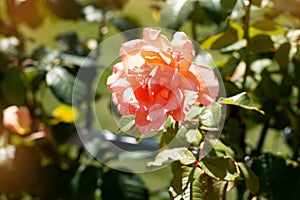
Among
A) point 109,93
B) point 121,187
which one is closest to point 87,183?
point 121,187

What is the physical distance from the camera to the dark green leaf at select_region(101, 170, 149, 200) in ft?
4.00

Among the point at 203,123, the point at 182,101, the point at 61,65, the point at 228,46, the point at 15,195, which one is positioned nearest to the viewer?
the point at 182,101

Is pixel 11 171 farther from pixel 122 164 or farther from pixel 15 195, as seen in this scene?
pixel 122 164

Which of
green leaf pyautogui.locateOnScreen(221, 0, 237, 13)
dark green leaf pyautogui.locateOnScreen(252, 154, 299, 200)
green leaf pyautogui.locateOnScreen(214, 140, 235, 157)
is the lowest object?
dark green leaf pyautogui.locateOnScreen(252, 154, 299, 200)

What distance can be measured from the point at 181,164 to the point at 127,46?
0.21m

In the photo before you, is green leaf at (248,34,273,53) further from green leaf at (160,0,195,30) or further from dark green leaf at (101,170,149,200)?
dark green leaf at (101,170,149,200)

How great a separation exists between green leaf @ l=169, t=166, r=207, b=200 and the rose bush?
112mm

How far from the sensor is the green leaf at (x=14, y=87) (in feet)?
4.16

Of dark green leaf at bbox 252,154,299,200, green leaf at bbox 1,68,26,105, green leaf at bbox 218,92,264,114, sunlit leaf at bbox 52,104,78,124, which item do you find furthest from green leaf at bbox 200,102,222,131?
sunlit leaf at bbox 52,104,78,124

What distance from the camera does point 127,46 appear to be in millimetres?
783

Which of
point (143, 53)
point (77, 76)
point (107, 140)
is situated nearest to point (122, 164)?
point (107, 140)

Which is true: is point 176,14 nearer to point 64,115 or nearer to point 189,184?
point 189,184

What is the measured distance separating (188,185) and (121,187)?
41 centimetres

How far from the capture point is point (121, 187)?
1.22m
